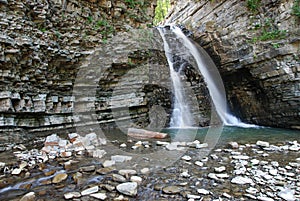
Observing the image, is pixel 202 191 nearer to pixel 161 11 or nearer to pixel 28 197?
pixel 28 197

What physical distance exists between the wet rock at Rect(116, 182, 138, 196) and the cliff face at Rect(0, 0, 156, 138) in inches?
140

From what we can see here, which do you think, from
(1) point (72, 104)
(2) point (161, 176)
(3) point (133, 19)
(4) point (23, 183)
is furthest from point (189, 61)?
(4) point (23, 183)

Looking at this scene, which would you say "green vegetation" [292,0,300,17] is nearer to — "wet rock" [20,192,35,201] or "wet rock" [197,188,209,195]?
"wet rock" [197,188,209,195]

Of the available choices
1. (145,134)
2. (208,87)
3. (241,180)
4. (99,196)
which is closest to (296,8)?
(208,87)

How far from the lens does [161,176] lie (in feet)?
9.99

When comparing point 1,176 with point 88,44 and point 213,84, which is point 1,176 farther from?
point 213,84

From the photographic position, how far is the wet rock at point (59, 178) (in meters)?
2.87

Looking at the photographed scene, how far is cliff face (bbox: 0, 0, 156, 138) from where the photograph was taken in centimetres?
461

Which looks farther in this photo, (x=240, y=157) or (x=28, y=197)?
(x=240, y=157)

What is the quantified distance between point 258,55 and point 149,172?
647cm

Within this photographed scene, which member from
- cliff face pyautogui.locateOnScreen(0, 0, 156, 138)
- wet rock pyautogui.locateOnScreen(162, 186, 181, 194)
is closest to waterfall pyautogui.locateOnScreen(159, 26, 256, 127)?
cliff face pyautogui.locateOnScreen(0, 0, 156, 138)

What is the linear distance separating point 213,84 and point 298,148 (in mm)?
5302

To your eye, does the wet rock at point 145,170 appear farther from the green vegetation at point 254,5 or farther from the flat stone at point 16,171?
the green vegetation at point 254,5

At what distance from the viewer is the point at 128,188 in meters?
2.54
